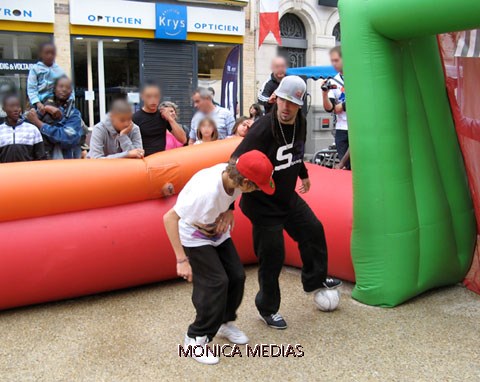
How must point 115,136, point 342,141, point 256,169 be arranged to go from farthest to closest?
point 342,141
point 115,136
point 256,169

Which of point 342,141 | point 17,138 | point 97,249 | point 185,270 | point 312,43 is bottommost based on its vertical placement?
point 97,249

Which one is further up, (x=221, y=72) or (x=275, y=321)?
(x=221, y=72)

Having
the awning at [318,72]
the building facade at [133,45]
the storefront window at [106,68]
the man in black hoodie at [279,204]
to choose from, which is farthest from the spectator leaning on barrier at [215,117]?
the awning at [318,72]

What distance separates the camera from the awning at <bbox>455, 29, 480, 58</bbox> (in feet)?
12.5

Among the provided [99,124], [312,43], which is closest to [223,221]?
[99,124]

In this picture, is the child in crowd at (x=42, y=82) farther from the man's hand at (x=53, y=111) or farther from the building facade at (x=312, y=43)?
the building facade at (x=312, y=43)

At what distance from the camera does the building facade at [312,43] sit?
14.4 m

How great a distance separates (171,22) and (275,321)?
9.86 m

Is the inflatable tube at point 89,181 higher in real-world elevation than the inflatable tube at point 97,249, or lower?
higher

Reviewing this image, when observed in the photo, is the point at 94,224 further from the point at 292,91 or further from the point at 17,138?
the point at 292,91

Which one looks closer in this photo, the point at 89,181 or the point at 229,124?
the point at 89,181

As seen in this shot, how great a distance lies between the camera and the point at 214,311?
313 cm

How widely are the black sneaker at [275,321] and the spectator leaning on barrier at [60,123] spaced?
2.59 m

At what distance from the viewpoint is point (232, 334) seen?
3.47 meters
